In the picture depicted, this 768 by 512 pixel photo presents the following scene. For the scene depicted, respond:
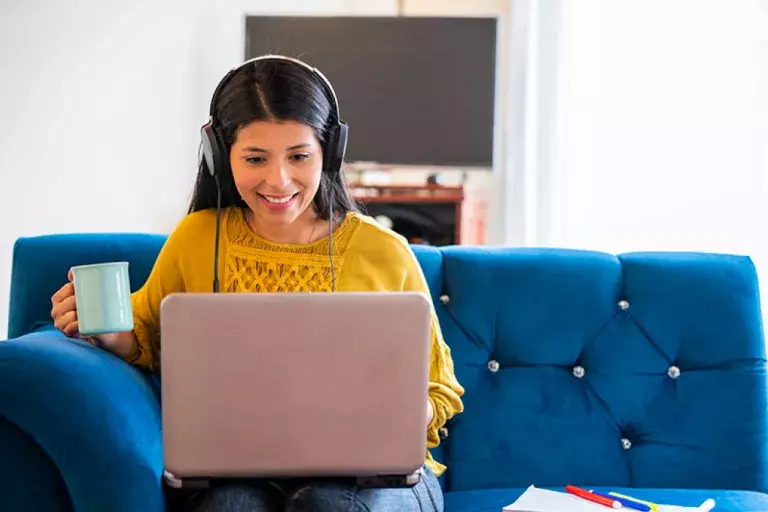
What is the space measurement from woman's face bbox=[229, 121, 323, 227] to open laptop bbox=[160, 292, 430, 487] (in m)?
0.33

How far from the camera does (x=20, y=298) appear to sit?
5.29 feet

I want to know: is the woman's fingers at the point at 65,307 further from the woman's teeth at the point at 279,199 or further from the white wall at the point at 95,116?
Result: the white wall at the point at 95,116

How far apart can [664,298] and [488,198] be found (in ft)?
7.07

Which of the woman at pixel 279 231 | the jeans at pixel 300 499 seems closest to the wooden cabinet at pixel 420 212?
the woman at pixel 279 231

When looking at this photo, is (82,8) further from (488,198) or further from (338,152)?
(338,152)

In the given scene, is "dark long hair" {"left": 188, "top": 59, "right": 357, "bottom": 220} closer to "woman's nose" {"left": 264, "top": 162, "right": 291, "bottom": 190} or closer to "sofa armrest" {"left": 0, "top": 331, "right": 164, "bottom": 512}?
"woman's nose" {"left": 264, "top": 162, "right": 291, "bottom": 190}

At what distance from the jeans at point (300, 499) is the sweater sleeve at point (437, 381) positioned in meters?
0.18

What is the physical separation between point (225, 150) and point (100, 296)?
33 centimetres

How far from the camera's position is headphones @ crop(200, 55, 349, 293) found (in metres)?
1.31

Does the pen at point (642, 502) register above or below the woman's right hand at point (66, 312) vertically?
below

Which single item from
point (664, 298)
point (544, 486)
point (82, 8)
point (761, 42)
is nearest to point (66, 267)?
point (544, 486)

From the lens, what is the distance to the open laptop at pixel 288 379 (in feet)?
3.32

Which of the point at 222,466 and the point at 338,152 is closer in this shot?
the point at 222,466

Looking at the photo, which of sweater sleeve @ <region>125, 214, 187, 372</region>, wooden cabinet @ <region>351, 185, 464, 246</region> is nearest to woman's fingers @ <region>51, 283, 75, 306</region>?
sweater sleeve @ <region>125, 214, 187, 372</region>
